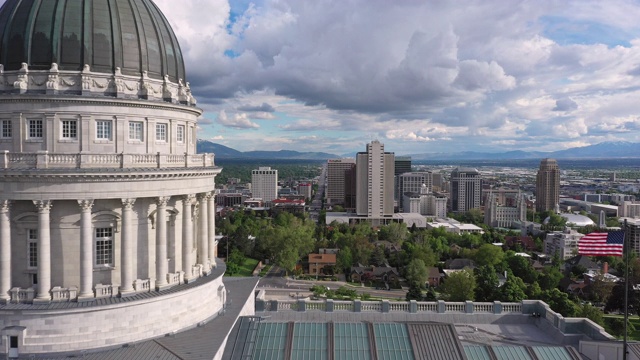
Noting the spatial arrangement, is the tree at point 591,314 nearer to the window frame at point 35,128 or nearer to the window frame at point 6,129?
the window frame at point 35,128

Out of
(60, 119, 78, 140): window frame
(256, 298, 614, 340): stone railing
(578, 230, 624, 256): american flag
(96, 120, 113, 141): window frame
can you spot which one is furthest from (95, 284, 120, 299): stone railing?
(578, 230, 624, 256): american flag

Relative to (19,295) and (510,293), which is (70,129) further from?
(510,293)

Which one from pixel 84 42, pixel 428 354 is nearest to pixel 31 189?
pixel 84 42

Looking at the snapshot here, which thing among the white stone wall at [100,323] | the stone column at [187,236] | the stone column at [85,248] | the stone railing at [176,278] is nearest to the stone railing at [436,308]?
the stone column at [187,236]

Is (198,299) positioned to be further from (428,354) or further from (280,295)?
(280,295)

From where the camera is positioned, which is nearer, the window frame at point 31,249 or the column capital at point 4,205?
the column capital at point 4,205

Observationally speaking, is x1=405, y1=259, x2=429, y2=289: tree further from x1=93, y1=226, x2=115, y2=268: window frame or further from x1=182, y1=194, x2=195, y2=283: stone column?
x1=93, y1=226, x2=115, y2=268: window frame
